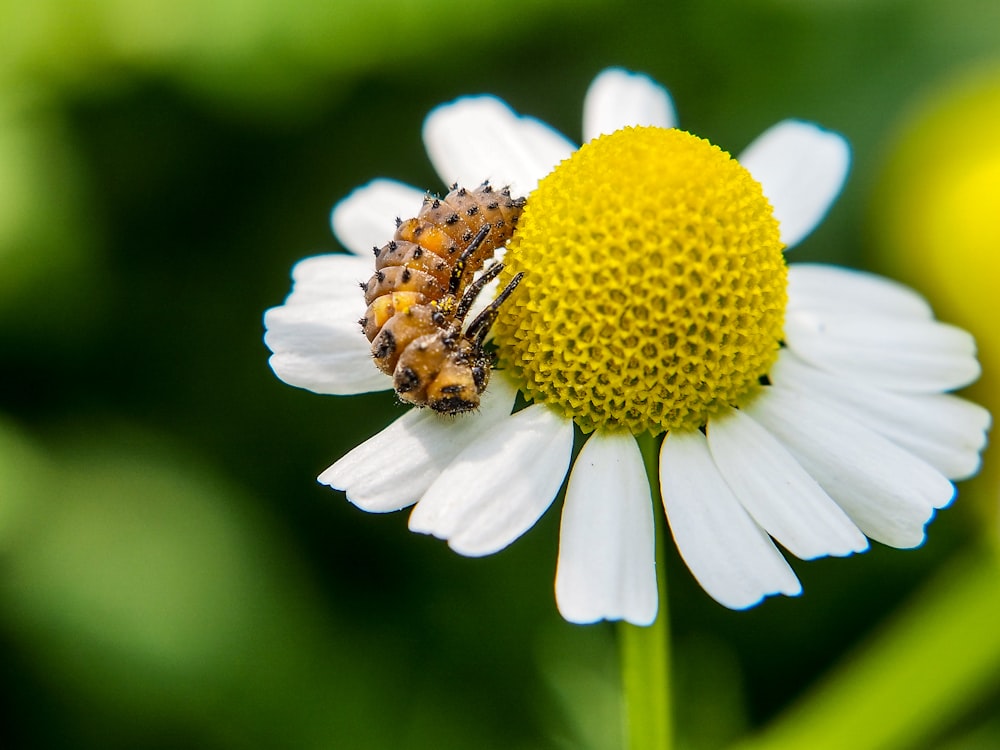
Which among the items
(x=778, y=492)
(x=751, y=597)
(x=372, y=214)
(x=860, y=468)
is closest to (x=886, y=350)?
(x=860, y=468)

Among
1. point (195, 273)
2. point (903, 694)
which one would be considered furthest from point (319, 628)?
point (903, 694)

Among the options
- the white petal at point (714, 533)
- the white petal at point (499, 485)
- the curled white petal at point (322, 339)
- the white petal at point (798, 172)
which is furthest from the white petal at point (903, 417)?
the curled white petal at point (322, 339)

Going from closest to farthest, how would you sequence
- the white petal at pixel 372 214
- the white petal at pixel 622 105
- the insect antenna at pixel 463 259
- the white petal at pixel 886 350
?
the insect antenna at pixel 463 259
the white petal at pixel 886 350
the white petal at pixel 372 214
the white petal at pixel 622 105

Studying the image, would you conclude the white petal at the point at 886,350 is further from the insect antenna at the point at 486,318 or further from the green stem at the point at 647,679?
the insect antenna at the point at 486,318

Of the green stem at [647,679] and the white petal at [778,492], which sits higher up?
the white petal at [778,492]

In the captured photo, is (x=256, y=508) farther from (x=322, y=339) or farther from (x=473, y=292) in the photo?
(x=473, y=292)

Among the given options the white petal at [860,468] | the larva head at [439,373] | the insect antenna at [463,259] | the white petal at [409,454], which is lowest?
the white petal at [860,468]
